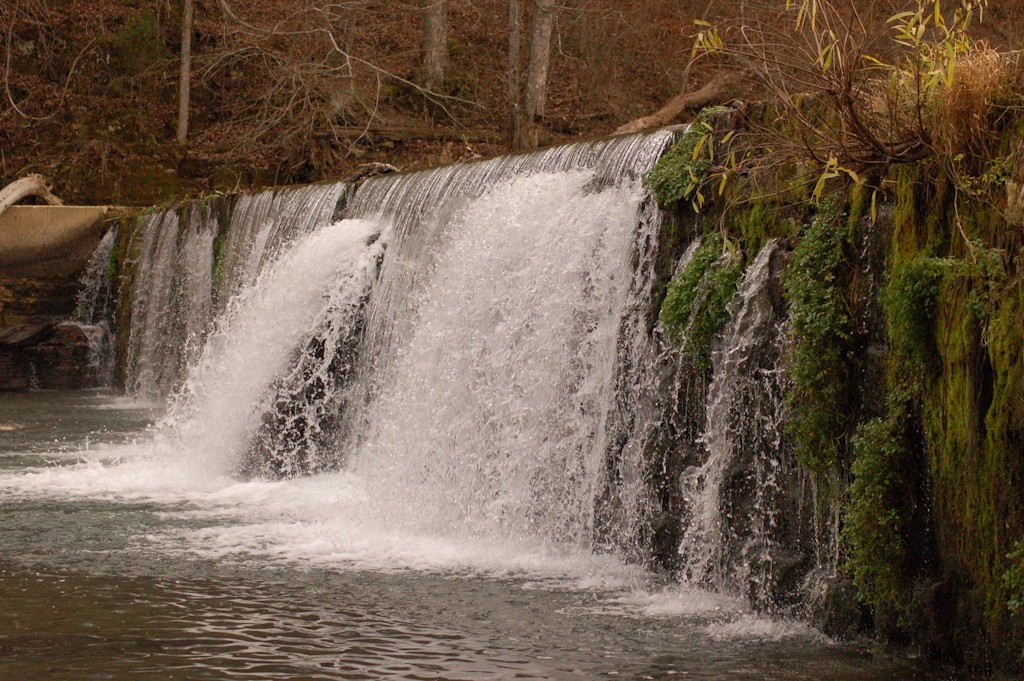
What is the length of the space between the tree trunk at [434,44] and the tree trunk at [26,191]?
7490 millimetres

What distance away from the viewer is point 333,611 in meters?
6.53

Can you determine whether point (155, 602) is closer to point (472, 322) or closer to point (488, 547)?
point (488, 547)

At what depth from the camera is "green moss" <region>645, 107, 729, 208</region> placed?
7766 mm

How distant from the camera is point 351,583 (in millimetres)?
7164

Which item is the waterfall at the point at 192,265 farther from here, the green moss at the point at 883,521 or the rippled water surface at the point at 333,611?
the green moss at the point at 883,521

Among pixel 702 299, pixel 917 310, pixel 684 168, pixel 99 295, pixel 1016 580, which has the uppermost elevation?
pixel 99 295

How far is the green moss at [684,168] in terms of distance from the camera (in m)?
7.77

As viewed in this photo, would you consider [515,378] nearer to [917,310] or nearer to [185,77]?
[917,310]

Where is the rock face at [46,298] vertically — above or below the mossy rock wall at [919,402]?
above

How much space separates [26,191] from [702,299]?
55.5 feet

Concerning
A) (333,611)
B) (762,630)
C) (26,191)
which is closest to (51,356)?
(26,191)

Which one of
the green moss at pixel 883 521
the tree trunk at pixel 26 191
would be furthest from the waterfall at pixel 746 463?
the tree trunk at pixel 26 191

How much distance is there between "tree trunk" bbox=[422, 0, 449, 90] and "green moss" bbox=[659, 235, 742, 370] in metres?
18.3

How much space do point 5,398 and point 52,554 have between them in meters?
11.3
